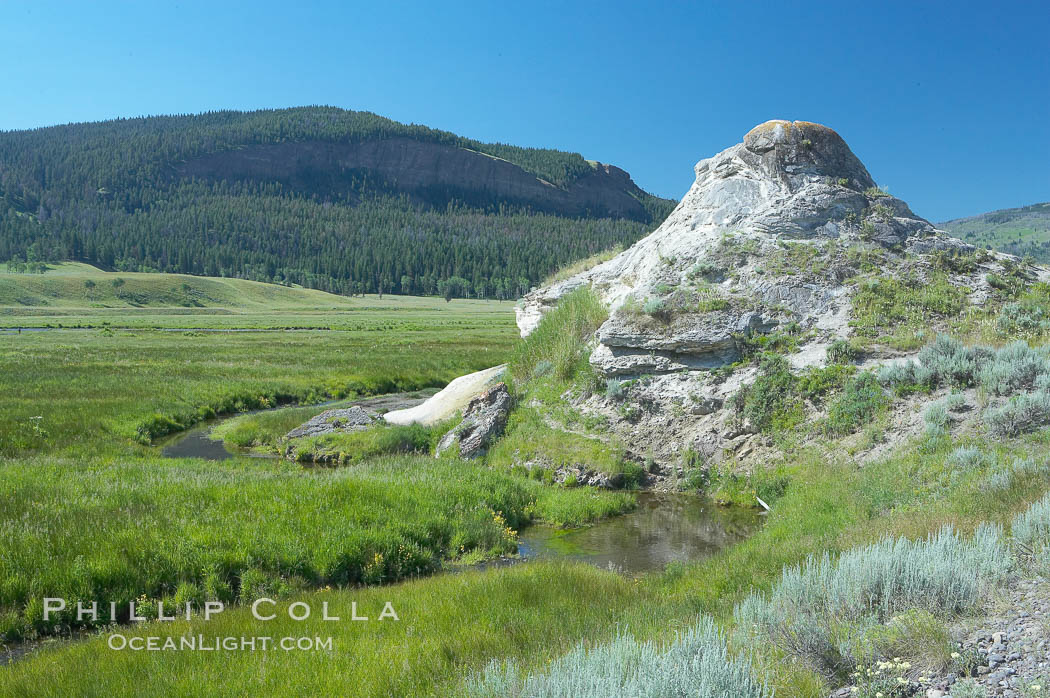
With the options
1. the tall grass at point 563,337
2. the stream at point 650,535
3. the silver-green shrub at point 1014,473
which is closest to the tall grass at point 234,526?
the stream at point 650,535

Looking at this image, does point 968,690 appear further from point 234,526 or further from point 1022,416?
point 234,526

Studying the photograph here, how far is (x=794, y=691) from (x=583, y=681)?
1689mm

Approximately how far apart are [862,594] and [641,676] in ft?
9.18

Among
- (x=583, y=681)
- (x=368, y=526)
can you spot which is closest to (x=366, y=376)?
(x=368, y=526)

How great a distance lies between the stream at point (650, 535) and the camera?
39.3 ft

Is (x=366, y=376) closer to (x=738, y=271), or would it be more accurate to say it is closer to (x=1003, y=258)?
(x=738, y=271)

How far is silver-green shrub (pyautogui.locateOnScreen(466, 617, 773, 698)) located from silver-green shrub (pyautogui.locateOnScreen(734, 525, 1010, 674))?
68cm

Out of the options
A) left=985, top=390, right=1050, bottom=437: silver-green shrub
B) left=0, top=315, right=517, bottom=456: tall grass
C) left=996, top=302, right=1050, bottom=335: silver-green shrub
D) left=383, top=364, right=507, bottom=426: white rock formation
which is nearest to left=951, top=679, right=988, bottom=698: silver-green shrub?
left=985, top=390, right=1050, bottom=437: silver-green shrub

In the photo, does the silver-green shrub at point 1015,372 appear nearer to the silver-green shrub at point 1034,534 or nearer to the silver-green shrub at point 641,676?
the silver-green shrub at point 1034,534

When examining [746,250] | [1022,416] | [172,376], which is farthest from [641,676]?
[172,376]

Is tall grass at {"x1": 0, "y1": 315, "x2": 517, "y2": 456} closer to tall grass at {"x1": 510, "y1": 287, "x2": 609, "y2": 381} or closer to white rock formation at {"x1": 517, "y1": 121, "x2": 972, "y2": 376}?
tall grass at {"x1": 510, "y1": 287, "x2": 609, "y2": 381}

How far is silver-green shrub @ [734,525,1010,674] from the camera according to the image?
5.36 m

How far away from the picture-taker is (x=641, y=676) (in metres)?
4.57

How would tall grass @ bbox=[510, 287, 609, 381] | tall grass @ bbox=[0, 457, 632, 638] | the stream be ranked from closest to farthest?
tall grass @ bbox=[0, 457, 632, 638] < the stream < tall grass @ bbox=[510, 287, 609, 381]
